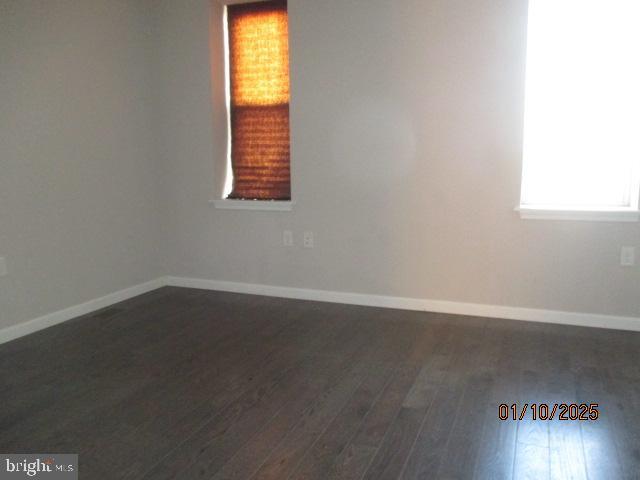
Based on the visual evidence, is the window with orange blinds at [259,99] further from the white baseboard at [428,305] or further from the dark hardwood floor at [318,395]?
the dark hardwood floor at [318,395]

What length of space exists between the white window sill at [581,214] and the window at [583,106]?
19mm

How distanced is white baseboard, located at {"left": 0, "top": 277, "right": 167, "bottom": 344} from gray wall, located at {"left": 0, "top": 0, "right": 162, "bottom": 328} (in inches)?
1.8

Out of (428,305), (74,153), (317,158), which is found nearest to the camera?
(74,153)

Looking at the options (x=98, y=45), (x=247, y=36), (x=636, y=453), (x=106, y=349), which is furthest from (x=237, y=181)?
(x=636, y=453)

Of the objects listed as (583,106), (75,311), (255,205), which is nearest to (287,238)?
(255,205)

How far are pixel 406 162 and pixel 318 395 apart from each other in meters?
1.84

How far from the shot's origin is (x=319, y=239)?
161 inches

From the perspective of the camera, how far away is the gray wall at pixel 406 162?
136 inches

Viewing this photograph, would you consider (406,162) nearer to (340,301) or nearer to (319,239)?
(319,239)

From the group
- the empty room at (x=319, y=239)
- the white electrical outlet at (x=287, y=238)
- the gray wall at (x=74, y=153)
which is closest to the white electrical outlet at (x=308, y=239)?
the empty room at (x=319, y=239)

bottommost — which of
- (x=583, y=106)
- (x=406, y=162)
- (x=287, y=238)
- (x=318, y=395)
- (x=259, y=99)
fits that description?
(x=318, y=395)

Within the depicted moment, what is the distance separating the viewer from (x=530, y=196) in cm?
358

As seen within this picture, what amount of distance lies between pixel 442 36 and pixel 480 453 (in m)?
2.59
